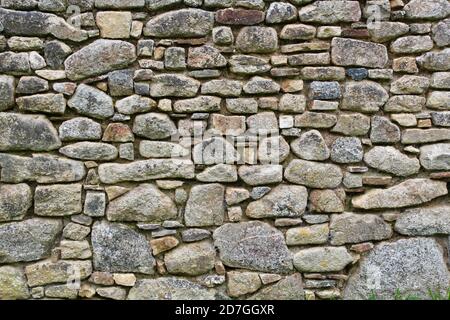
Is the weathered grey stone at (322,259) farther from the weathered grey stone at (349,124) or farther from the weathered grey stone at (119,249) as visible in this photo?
the weathered grey stone at (119,249)

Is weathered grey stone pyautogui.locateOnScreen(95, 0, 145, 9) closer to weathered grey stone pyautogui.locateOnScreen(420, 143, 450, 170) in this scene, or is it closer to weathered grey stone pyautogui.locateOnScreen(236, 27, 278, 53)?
weathered grey stone pyautogui.locateOnScreen(236, 27, 278, 53)

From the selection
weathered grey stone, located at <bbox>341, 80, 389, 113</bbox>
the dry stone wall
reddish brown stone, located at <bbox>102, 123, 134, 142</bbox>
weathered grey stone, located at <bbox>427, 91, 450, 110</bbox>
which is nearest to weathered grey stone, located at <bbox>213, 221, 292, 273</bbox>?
the dry stone wall

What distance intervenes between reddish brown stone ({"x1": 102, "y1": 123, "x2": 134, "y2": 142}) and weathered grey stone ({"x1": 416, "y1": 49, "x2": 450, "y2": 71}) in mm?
1684

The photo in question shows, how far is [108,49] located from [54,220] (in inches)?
38.3

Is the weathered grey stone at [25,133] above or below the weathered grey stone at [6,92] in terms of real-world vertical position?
below

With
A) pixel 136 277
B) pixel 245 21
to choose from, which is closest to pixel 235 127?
pixel 245 21

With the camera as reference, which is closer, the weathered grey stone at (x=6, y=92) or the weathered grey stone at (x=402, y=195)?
the weathered grey stone at (x=6, y=92)

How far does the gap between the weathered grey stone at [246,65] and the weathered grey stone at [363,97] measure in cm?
48

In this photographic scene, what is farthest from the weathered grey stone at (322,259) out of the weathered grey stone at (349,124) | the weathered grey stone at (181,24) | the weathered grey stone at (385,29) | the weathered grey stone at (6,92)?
the weathered grey stone at (6,92)

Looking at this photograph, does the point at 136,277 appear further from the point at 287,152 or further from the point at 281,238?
the point at 287,152

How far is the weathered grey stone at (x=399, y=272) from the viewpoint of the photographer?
2.73 meters

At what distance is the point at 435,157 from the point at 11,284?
2.43 meters

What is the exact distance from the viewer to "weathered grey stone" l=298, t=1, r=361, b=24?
271 centimetres

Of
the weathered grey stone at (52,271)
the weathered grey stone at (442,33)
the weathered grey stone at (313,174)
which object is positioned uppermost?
the weathered grey stone at (442,33)
